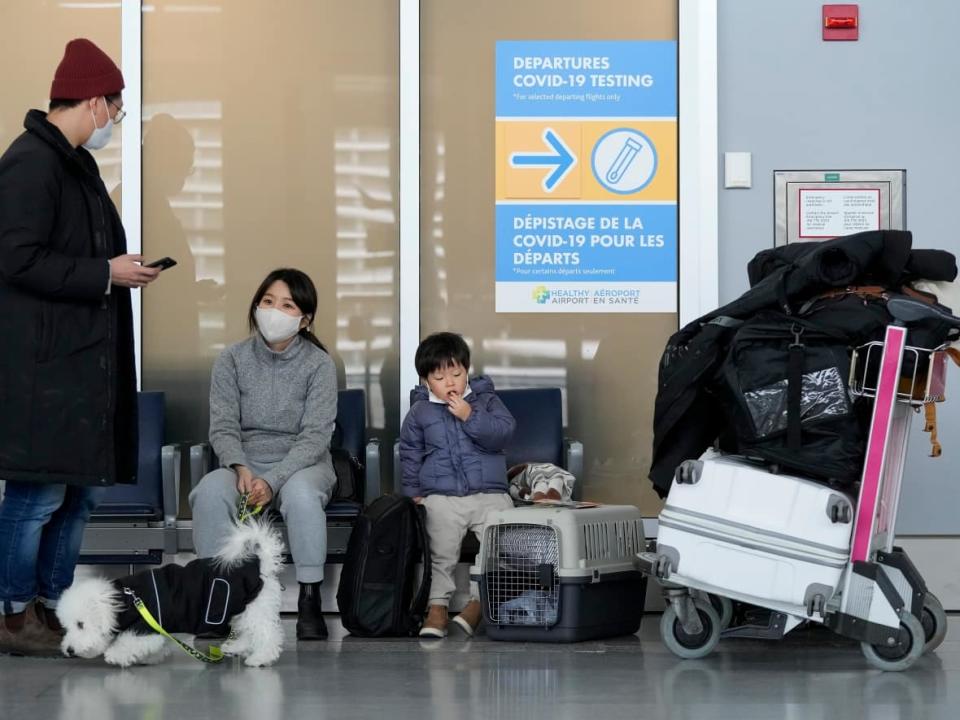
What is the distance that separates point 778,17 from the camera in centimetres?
577

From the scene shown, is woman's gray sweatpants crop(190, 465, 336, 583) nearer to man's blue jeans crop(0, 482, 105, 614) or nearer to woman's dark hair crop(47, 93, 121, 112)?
man's blue jeans crop(0, 482, 105, 614)

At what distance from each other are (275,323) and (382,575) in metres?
1.05

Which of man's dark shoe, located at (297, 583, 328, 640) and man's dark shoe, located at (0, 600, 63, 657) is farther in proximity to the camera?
man's dark shoe, located at (297, 583, 328, 640)

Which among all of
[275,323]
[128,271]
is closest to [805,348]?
[275,323]

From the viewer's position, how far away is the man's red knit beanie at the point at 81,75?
174 inches

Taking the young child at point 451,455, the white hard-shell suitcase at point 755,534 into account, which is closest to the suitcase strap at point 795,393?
the white hard-shell suitcase at point 755,534

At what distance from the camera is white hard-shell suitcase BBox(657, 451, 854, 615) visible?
418cm

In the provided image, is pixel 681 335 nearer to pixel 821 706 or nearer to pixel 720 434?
pixel 720 434

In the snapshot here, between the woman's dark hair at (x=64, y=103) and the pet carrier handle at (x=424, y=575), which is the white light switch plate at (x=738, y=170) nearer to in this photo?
the pet carrier handle at (x=424, y=575)

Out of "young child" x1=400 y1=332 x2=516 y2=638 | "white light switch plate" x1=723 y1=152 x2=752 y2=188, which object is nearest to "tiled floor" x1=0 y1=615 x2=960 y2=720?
"young child" x1=400 y1=332 x2=516 y2=638

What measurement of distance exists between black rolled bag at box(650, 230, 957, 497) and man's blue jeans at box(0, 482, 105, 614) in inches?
81.6

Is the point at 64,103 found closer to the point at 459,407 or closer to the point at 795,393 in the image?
the point at 459,407

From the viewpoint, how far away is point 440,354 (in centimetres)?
526

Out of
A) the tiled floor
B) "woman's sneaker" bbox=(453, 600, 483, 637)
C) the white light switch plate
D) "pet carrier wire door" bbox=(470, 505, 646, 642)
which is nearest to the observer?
the tiled floor
